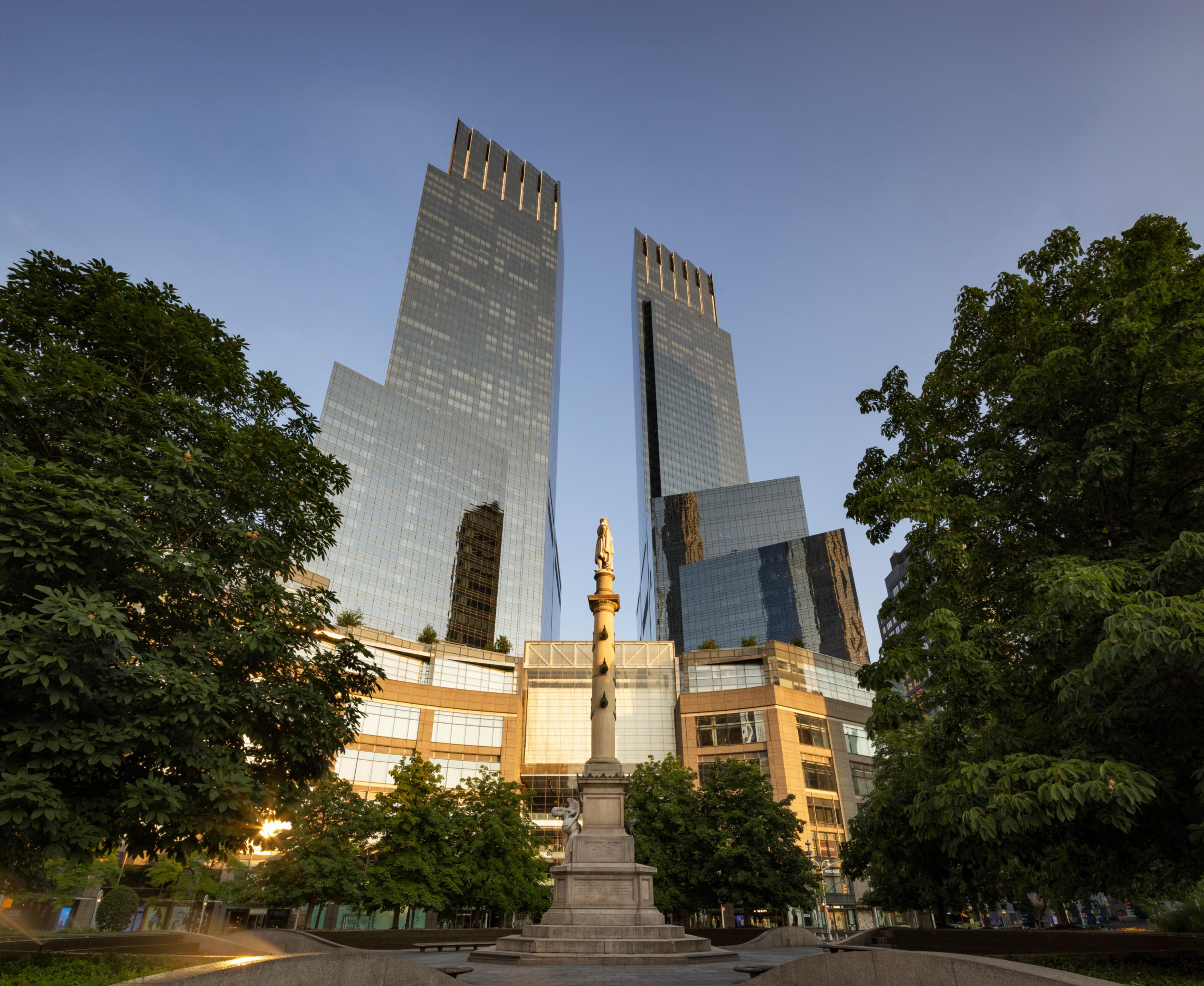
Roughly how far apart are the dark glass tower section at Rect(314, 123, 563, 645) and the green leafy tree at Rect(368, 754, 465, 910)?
51.1m

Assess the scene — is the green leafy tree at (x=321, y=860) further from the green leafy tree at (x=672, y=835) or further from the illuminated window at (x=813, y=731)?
the illuminated window at (x=813, y=731)

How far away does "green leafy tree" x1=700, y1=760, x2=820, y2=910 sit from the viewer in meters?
34.2

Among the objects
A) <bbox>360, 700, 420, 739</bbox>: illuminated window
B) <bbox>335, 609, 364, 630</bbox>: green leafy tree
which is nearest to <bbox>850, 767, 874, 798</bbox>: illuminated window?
<bbox>360, 700, 420, 739</bbox>: illuminated window

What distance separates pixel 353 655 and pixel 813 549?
125196 mm

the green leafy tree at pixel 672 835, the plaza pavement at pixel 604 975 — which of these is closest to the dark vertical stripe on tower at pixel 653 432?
the green leafy tree at pixel 672 835

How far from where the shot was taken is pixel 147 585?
11.1 m

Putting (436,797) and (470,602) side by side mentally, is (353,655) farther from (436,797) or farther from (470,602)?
(470,602)

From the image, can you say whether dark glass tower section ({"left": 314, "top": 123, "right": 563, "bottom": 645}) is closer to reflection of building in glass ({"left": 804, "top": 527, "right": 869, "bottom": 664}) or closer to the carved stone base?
reflection of building in glass ({"left": 804, "top": 527, "right": 869, "bottom": 664})

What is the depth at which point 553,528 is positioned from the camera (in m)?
182

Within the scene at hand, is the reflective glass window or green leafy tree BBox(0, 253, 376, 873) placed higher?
the reflective glass window

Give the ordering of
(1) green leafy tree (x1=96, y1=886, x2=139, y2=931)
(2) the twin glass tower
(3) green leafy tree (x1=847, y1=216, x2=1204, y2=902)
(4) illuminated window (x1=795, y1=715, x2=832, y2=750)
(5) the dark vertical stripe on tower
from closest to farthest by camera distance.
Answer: (3) green leafy tree (x1=847, y1=216, x2=1204, y2=902) < (1) green leafy tree (x1=96, y1=886, x2=139, y2=931) < (4) illuminated window (x1=795, y1=715, x2=832, y2=750) < (2) the twin glass tower < (5) the dark vertical stripe on tower

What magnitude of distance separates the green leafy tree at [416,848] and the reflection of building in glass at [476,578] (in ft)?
235

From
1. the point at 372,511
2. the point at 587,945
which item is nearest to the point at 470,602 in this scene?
the point at 372,511

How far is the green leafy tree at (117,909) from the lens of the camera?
3953 cm
